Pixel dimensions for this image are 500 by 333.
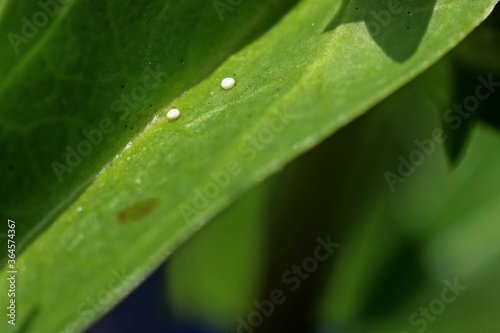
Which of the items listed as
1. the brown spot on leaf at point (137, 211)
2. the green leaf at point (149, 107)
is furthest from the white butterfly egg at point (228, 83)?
the brown spot on leaf at point (137, 211)

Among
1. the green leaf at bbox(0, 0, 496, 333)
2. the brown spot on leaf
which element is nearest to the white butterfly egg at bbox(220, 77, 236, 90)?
the green leaf at bbox(0, 0, 496, 333)

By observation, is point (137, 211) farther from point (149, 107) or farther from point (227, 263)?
point (227, 263)

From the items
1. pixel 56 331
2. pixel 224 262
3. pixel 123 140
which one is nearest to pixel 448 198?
pixel 224 262

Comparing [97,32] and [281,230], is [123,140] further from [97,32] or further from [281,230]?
[281,230]

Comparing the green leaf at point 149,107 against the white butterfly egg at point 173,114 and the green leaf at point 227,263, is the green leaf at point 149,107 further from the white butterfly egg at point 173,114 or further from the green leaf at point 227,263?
the green leaf at point 227,263

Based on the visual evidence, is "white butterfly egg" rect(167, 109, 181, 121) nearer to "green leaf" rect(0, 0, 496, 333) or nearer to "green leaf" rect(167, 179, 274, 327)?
"green leaf" rect(0, 0, 496, 333)
